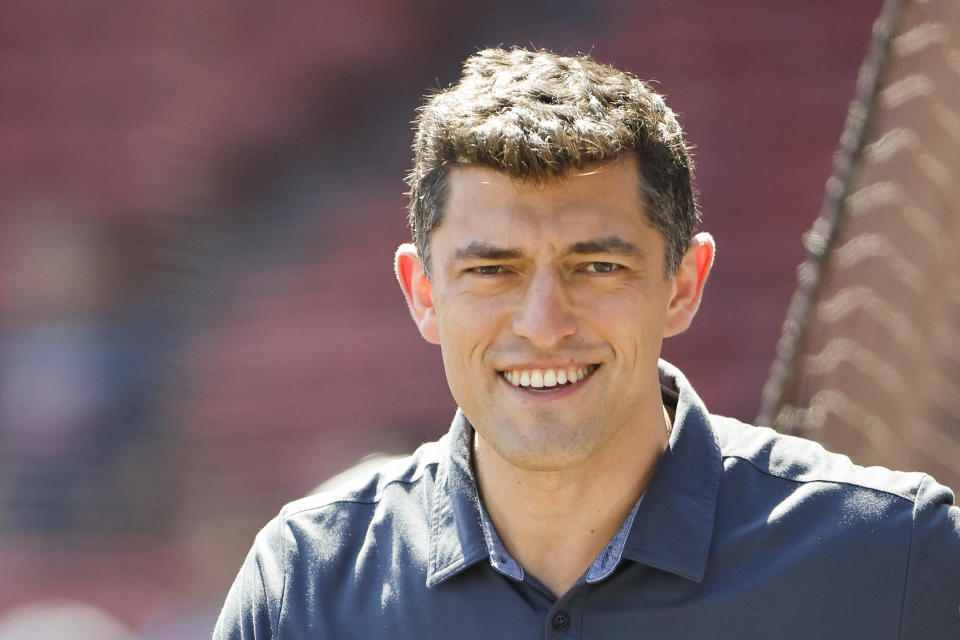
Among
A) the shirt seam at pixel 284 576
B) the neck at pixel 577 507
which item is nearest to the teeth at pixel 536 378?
the neck at pixel 577 507

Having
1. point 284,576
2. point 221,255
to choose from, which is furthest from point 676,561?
point 221,255

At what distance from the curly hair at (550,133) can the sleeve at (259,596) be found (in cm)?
45

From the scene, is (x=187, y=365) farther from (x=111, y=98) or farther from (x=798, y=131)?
(x=798, y=131)

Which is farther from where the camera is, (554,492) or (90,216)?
(90,216)

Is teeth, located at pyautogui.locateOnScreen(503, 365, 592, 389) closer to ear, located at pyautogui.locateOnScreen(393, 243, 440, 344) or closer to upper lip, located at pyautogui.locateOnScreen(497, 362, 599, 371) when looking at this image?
upper lip, located at pyautogui.locateOnScreen(497, 362, 599, 371)

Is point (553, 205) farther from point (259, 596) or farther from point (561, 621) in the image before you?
point (259, 596)

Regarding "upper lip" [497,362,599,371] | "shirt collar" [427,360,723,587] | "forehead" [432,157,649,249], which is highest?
"forehead" [432,157,649,249]

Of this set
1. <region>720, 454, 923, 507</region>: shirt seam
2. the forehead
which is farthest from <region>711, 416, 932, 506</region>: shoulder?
the forehead

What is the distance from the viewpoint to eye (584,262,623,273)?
1.63m

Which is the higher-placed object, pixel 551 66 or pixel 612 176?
pixel 551 66

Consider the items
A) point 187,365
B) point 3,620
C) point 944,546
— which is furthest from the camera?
point 187,365

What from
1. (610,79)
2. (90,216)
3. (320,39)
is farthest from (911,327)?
(90,216)

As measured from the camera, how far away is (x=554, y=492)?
1.71 metres

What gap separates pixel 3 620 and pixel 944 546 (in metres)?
3.40
